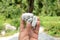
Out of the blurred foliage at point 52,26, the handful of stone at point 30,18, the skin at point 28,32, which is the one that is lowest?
the blurred foliage at point 52,26

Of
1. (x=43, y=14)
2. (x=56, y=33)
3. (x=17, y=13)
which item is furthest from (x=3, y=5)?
(x=56, y=33)

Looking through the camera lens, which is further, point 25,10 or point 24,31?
point 25,10

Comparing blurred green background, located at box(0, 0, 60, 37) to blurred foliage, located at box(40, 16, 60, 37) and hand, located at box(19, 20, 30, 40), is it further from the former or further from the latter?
hand, located at box(19, 20, 30, 40)

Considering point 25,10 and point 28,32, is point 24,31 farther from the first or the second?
point 25,10

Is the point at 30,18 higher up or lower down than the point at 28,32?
higher up

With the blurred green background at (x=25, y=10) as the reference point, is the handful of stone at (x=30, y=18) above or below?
above

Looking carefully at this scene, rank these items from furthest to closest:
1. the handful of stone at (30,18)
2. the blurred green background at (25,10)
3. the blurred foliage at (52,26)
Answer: the blurred green background at (25,10)
the blurred foliage at (52,26)
the handful of stone at (30,18)

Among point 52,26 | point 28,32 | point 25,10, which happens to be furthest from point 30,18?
point 25,10

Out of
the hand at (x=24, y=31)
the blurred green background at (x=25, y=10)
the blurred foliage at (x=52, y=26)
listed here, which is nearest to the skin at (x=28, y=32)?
the hand at (x=24, y=31)

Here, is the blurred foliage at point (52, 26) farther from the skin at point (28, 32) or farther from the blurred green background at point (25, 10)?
the skin at point (28, 32)

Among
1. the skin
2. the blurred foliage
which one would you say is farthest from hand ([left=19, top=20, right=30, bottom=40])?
the blurred foliage

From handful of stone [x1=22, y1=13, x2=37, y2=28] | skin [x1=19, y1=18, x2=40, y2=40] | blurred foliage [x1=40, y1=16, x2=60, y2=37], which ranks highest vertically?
handful of stone [x1=22, y1=13, x2=37, y2=28]

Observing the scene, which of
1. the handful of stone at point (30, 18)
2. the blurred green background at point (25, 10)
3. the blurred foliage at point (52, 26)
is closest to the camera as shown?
the handful of stone at point (30, 18)

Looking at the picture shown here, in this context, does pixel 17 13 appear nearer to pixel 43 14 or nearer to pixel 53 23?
pixel 43 14
